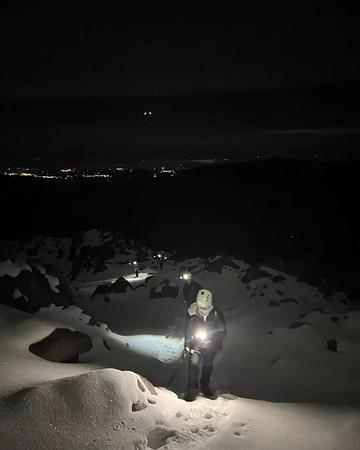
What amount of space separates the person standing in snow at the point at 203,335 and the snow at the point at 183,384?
1.72 ft

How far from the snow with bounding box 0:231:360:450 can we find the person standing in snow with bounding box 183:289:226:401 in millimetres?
524

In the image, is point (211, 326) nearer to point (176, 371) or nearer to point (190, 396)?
point (190, 396)

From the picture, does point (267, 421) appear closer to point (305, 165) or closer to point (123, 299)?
point (123, 299)

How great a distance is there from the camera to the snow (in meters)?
5.02

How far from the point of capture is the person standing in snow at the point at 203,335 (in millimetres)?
7148

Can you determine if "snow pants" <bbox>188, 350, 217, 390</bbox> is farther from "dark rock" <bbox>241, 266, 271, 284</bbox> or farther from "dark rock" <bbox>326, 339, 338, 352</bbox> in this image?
"dark rock" <bbox>241, 266, 271, 284</bbox>

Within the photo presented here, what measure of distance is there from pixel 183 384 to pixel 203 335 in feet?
6.27

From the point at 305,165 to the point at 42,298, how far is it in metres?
132

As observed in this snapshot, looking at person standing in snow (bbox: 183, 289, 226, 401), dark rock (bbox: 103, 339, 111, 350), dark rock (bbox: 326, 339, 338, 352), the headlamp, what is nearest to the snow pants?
person standing in snow (bbox: 183, 289, 226, 401)

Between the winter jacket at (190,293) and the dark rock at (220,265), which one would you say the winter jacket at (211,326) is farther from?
the dark rock at (220,265)

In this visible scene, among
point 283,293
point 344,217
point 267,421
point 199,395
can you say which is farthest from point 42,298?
point 344,217

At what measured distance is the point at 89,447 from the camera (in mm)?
4699

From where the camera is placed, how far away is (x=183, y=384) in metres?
8.38

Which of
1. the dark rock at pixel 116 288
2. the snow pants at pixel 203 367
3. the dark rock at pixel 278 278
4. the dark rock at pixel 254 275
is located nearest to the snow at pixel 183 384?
the snow pants at pixel 203 367
